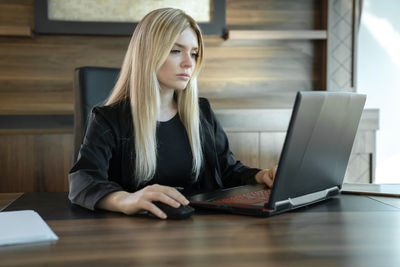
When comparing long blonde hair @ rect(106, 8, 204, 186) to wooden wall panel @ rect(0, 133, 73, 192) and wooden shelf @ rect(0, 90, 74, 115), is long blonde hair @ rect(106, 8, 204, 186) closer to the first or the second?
wooden wall panel @ rect(0, 133, 73, 192)

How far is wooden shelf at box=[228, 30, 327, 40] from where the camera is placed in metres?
3.05

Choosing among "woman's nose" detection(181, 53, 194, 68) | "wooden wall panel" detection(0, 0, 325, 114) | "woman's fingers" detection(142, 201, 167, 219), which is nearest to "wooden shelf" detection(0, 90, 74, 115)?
"wooden wall panel" detection(0, 0, 325, 114)

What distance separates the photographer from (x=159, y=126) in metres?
1.58

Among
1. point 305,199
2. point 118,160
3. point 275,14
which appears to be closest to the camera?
point 305,199

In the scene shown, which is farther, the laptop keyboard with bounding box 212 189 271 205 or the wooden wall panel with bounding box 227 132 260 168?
the wooden wall panel with bounding box 227 132 260 168

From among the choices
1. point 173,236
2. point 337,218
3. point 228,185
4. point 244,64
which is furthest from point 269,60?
point 173,236

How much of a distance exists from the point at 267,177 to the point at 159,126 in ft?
1.48

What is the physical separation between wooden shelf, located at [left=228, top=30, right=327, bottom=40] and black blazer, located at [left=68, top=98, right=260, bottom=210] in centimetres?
137

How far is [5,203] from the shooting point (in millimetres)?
1205

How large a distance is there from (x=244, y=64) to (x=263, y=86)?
Answer: 0.72 ft

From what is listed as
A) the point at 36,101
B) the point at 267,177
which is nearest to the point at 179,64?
the point at 267,177

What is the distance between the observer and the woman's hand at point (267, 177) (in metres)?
1.33

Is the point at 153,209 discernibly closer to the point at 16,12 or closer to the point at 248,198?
the point at 248,198

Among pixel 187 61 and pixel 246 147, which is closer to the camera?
pixel 187 61
